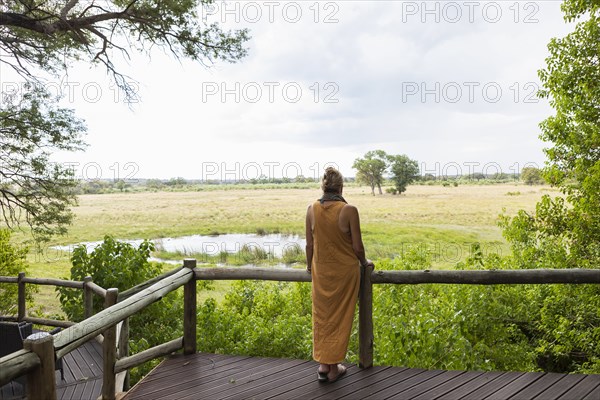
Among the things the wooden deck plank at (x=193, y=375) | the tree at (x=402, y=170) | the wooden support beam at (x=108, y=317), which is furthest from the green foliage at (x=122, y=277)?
the tree at (x=402, y=170)

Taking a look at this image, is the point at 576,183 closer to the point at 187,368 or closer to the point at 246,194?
the point at 187,368

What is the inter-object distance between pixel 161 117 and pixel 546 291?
65.6m

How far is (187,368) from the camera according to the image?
389cm

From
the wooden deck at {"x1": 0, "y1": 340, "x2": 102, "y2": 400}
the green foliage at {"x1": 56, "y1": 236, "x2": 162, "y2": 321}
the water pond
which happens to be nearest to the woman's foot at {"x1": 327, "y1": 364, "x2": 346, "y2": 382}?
the wooden deck at {"x1": 0, "y1": 340, "x2": 102, "y2": 400}

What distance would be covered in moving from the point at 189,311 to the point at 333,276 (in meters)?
1.49

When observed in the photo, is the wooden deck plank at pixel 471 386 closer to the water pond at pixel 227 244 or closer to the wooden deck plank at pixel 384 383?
the wooden deck plank at pixel 384 383

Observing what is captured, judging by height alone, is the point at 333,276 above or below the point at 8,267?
above

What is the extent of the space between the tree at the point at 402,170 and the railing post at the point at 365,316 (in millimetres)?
44413

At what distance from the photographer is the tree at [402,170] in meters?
47.3

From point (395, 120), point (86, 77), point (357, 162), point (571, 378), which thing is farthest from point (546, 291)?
point (395, 120)

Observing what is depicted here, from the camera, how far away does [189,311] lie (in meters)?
4.16

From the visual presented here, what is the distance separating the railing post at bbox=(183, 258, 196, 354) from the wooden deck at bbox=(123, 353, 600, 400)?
1.06ft

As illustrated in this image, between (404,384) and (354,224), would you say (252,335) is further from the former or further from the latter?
(354,224)

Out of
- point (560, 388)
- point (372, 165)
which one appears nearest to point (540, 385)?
point (560, 388)
